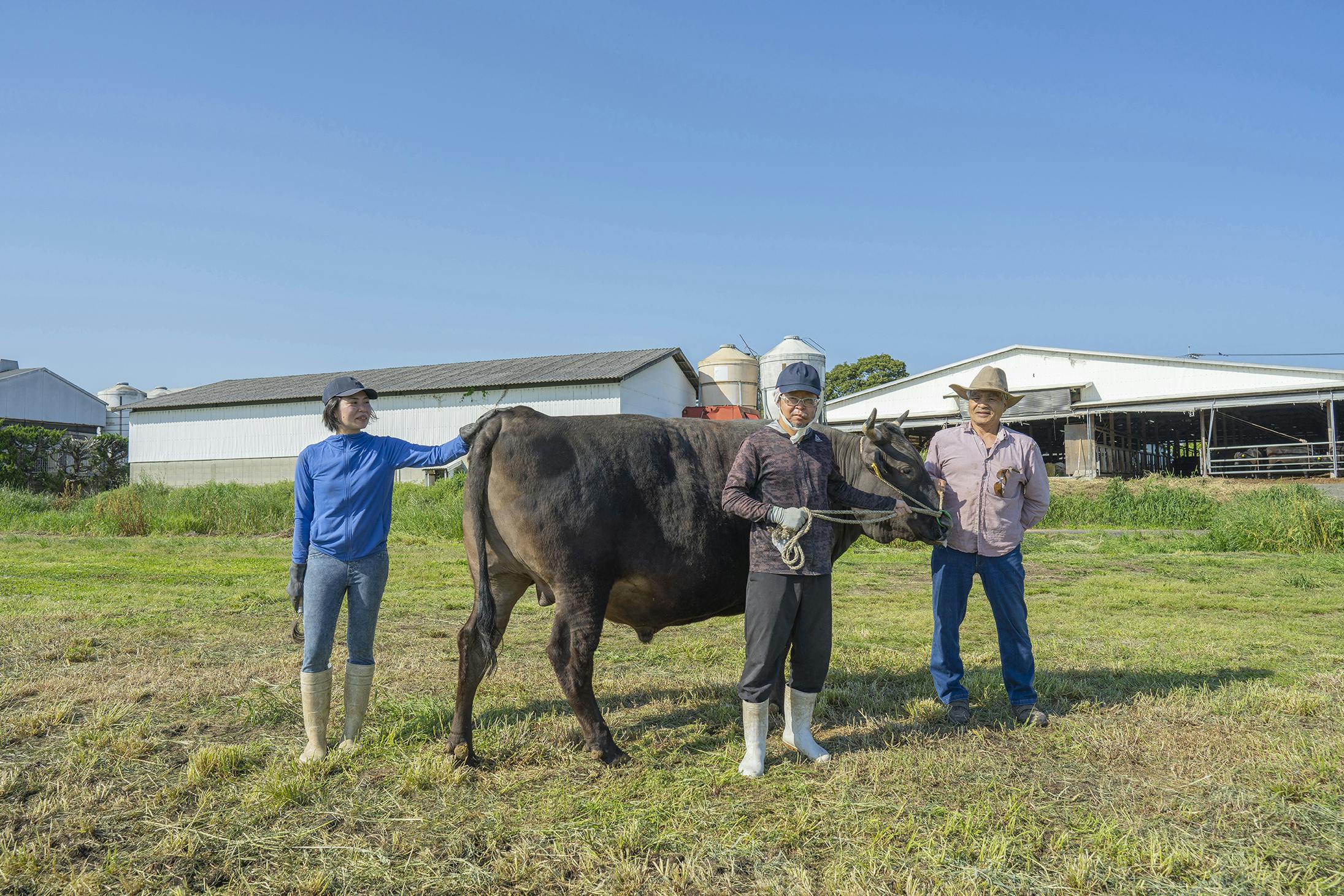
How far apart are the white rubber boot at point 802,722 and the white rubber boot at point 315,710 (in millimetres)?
2753

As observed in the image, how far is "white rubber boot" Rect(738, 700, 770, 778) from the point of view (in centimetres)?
474

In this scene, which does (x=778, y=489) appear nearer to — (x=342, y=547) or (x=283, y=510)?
(x=342, y=547)

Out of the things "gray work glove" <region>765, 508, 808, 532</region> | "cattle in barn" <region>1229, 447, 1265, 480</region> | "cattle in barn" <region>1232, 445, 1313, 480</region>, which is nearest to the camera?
"gray work glove" <region>765, 508, 808, 532</region>

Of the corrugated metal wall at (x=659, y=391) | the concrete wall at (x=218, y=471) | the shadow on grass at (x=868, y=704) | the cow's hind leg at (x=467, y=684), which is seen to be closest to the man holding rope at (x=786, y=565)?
the shadow on grass at (x=868, y=704)

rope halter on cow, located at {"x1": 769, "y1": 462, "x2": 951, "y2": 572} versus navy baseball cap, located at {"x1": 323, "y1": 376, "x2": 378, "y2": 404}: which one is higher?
navy baseball cap, located at {"x1": 323, "y1": 376, "x2": 378, "y2": 404}

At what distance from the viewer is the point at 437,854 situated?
3709 millimetres

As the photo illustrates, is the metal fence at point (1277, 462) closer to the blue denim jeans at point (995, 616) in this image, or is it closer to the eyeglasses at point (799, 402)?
the blue denim jeans at point (995, 616)

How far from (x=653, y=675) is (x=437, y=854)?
3384 mm

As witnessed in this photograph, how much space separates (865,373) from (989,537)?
50132 millimetres

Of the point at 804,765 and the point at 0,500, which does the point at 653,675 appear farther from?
the point at 0,500

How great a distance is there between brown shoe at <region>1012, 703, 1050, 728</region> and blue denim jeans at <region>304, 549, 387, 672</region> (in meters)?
4.25

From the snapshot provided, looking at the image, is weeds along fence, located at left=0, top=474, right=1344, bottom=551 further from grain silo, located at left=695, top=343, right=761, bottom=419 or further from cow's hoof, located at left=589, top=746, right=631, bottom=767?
grain silo, located at left=695, top=343, right=761, bottom=419

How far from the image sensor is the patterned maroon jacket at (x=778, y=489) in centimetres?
478

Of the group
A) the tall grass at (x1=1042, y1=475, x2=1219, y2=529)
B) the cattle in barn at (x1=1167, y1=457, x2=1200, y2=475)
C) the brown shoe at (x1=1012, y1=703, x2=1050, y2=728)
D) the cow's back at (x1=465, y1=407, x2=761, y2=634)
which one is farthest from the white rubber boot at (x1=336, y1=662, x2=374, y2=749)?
the cattle in barn at (x1=1167, y1=457, x2=1200, y2=475)
